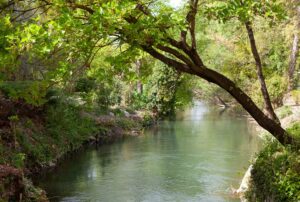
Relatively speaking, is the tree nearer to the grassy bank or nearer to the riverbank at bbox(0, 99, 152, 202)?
the grassy bank

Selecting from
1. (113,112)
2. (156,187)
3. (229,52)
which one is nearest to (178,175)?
(156,187)

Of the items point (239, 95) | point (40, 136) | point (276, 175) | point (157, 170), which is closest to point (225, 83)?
point (239, 95)

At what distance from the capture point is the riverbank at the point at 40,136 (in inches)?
444

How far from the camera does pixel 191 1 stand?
26.2 ft

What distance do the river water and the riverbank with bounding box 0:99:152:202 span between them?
78cm

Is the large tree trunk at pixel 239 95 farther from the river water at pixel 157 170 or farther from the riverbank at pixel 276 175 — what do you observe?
the river water at pixel 157 170

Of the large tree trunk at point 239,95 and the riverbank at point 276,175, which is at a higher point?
the large tree trunk at point 239,95

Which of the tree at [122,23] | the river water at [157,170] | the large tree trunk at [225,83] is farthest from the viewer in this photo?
the river water at [157,170]

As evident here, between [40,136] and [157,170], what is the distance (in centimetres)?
518

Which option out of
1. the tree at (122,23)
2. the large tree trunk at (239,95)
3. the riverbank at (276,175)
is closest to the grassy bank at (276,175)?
the riverbank at (276,175)

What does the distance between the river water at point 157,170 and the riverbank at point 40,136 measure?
0.78 meters

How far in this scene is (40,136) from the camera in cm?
1859

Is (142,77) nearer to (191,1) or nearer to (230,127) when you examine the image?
(191,1)

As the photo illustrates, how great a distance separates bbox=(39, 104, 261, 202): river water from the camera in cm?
1430
